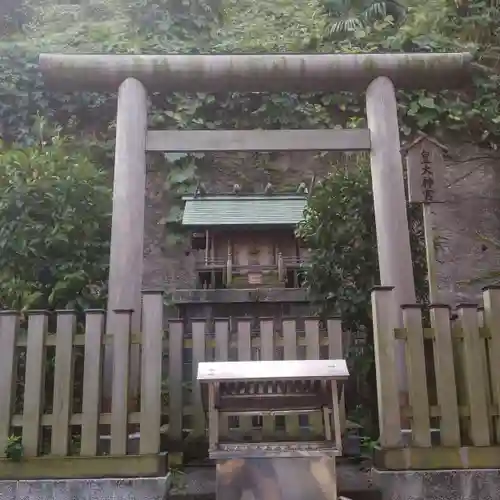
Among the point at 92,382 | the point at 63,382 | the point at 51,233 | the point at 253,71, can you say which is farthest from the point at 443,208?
the point at 63,382

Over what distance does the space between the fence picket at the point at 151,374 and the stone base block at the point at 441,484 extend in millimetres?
1523

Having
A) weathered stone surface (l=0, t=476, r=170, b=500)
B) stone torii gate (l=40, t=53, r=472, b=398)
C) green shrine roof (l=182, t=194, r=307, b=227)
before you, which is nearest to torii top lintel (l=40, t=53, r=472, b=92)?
stone torii gate (l=40, t=53, r=472, b=398)

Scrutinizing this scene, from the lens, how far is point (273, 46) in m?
10.5

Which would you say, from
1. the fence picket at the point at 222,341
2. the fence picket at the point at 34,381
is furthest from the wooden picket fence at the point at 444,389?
the fence picket at the point at 34,381

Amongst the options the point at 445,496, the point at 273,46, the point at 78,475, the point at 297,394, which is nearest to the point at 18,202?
the point at 78,475

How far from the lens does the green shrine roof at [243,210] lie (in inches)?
310

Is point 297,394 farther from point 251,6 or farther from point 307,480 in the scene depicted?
point 251,6

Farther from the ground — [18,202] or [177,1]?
[177,1]

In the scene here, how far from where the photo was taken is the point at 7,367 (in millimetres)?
3719

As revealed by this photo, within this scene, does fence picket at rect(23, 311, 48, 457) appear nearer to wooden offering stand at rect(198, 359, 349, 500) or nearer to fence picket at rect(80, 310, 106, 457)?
fence picket at rect(80, 310, 106, 457)

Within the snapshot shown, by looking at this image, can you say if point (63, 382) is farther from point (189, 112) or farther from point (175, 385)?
point (189, 112)

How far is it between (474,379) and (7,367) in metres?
3.14

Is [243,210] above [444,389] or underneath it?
above

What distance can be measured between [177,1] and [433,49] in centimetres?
510
